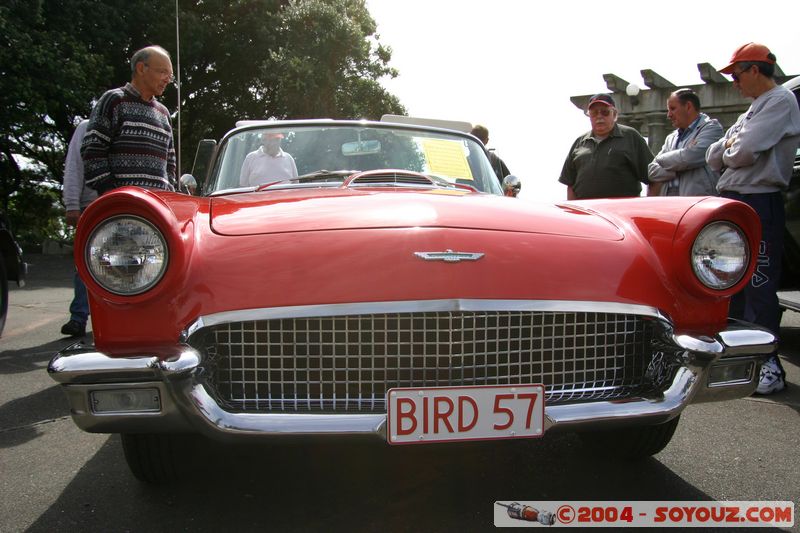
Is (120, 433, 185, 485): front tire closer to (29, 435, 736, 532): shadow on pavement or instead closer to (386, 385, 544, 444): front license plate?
(29, 435, 736, 532): shadow on pavement

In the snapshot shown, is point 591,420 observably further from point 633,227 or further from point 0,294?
point 0,294

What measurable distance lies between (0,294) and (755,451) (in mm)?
4340

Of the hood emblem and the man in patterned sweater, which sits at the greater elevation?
the man in patterned sweater

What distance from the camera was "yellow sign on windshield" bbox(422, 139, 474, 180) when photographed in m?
3.06

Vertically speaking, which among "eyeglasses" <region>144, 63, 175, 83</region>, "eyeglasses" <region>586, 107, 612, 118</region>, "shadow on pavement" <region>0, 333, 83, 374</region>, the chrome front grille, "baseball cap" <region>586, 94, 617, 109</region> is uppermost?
"eyeglasses" <region>144, 63, 175, 83</region>

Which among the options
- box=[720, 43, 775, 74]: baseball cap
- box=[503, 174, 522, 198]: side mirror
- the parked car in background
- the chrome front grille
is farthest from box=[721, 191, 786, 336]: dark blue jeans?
the parked car in background

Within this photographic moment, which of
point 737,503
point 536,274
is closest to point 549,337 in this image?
point 536,274

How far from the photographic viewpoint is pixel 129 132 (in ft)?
11.5

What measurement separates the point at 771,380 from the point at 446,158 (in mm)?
1995

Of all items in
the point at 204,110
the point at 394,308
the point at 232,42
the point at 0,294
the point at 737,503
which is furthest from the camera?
the point at 204,110

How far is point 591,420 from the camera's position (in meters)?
1.80

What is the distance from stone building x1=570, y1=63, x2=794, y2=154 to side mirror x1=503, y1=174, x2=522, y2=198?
1176 cm

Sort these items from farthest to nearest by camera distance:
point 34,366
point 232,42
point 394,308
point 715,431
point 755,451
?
point 232,42, point 34,366, point 715,431, point 755,451, point 394,308

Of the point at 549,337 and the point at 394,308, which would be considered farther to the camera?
the point at 549,337
